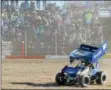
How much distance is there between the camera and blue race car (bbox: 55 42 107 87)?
36.0ft

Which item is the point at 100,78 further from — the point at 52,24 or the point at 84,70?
the point at 52,24

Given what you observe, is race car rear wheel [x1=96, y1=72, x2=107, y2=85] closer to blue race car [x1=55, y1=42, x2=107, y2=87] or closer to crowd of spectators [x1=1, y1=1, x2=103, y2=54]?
blue race car [x1=55, y1=42, x2=107, y2=87]

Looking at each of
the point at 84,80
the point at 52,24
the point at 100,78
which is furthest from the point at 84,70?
the point at 52,24

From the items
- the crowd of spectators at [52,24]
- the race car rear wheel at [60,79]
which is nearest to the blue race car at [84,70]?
the race car rear wheel at [60,79]

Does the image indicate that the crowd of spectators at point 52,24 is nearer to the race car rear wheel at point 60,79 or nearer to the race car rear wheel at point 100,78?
the race car rear wheel at point 100,78

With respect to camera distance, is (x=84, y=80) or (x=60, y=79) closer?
(x=84, y=80)

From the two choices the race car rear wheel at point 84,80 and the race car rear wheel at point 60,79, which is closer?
the race car rear wheel at point 84,80

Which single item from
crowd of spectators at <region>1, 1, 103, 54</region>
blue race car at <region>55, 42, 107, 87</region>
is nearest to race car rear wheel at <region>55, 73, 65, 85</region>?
blue race car at <region>55, 42, 107, 87</region>

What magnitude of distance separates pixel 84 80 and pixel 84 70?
0.89ft

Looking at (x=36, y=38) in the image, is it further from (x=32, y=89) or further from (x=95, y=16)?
(x=32, y=89)

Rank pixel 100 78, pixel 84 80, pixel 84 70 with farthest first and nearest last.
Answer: pixel 100 78
pixel 84 70
pixel 84 80

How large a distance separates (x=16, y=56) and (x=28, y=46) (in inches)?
30.4

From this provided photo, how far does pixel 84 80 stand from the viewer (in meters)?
10.9

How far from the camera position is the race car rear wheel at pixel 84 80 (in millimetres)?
10836
